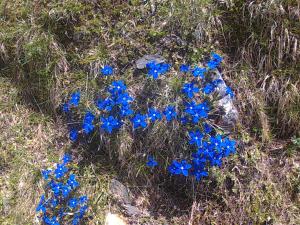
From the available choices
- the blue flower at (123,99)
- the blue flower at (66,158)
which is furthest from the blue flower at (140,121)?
the blue flower at (66,158)

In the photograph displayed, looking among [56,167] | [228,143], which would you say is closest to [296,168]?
[228,143]

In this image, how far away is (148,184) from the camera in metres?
3.68

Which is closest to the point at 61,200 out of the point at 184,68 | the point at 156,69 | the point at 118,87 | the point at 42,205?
the point at 42,205

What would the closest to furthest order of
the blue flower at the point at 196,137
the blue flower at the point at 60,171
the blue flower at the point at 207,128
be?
the blue flower at the point at 196,137
the blue flower at the point at 207,128
the blue flower at the point at 60,171

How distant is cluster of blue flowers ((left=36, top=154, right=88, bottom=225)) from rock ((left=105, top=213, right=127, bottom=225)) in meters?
0.21

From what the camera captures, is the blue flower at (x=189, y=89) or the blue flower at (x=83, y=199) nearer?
the blue flower at (x=189, y=89)

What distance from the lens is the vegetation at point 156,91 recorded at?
137 inches

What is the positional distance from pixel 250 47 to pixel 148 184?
1557 mm

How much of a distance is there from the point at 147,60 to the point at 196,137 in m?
0.90

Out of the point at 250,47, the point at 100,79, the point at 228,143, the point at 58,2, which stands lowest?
the point at 228,143

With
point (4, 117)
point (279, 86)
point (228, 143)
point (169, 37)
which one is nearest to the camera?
point (228, 143)

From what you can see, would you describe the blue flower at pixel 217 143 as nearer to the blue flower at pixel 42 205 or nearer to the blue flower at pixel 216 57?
the blue flower at pixel 216 57

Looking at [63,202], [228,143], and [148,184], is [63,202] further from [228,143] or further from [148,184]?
[228,143]

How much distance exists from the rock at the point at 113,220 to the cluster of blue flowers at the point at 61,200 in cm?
21
